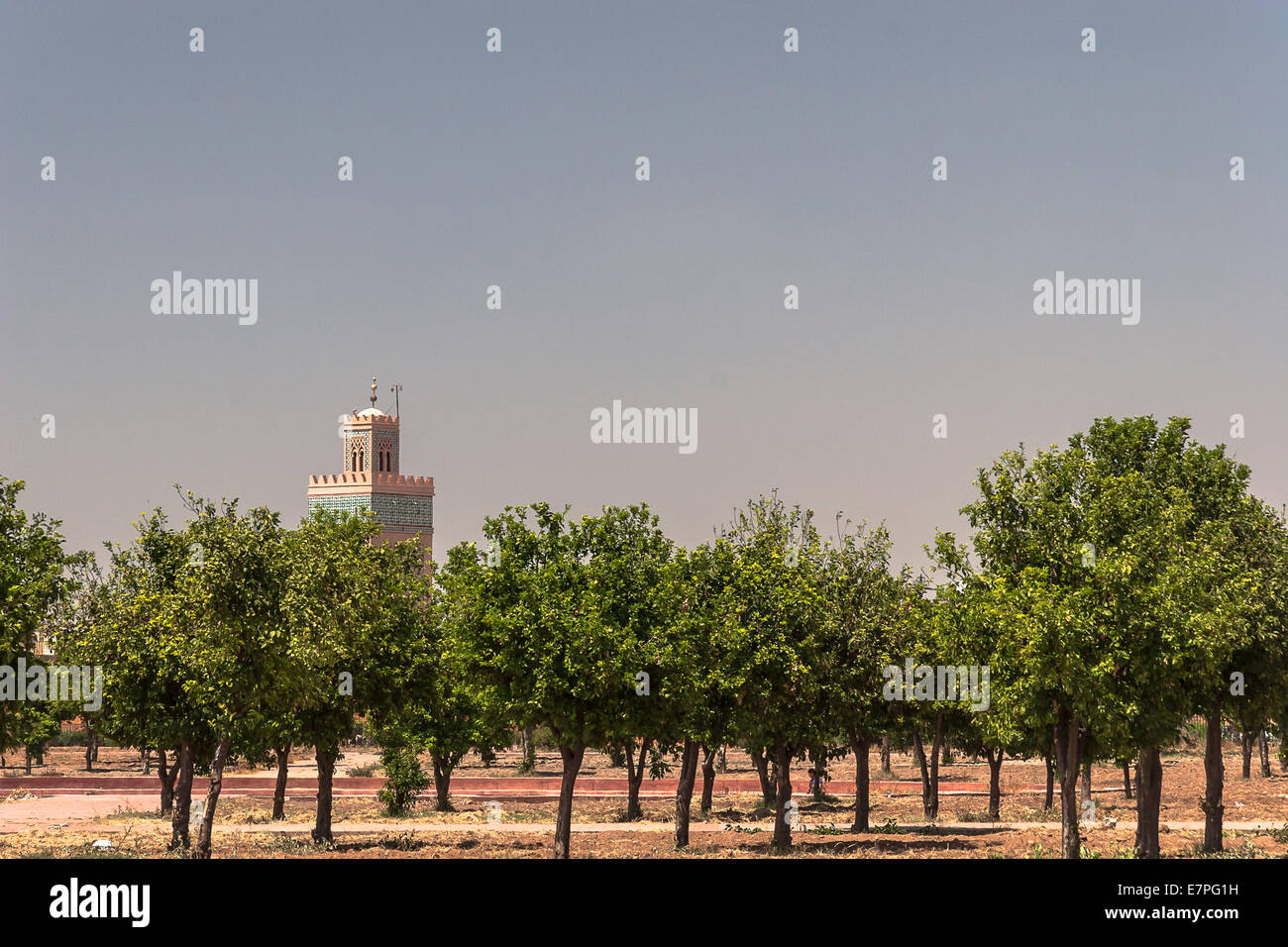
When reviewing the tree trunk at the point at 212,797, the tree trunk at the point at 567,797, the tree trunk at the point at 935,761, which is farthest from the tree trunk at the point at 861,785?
the tree trunk at the point at 212,797

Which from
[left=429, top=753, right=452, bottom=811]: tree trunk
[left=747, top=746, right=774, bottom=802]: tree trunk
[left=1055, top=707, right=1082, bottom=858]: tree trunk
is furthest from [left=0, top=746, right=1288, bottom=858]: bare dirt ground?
[left=1055, top=707, right=1082, bottom=858]: tree trunk

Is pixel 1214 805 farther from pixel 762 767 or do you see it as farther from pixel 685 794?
pixel 762 767

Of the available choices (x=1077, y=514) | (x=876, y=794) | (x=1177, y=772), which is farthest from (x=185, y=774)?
(x=1177, y=772)

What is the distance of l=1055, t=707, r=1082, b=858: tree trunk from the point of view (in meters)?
31.2

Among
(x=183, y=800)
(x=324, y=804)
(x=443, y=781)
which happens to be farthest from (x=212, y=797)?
(x=443, y=781)

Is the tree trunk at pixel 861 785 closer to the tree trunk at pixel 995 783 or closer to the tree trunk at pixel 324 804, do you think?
the tree trunk at pixel 995 783

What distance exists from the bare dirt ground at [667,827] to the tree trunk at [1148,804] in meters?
0.74

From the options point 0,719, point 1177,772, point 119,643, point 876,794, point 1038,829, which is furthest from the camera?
point 1177,772

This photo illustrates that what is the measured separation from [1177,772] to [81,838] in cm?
6093

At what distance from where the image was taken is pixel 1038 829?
46625 millimetres

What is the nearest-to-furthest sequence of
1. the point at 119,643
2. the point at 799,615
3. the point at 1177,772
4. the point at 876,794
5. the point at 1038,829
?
1. the point at 119,643
2. the point at 799,615
3. the point at 1038,829
4. the point at 876,794
5. the point at 1177,772

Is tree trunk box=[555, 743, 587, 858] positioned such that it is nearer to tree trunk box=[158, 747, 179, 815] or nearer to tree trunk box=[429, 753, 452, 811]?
tree trunk box=[158, 747, 179, 815]

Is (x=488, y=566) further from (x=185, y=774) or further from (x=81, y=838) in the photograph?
(x=81, y=838)
